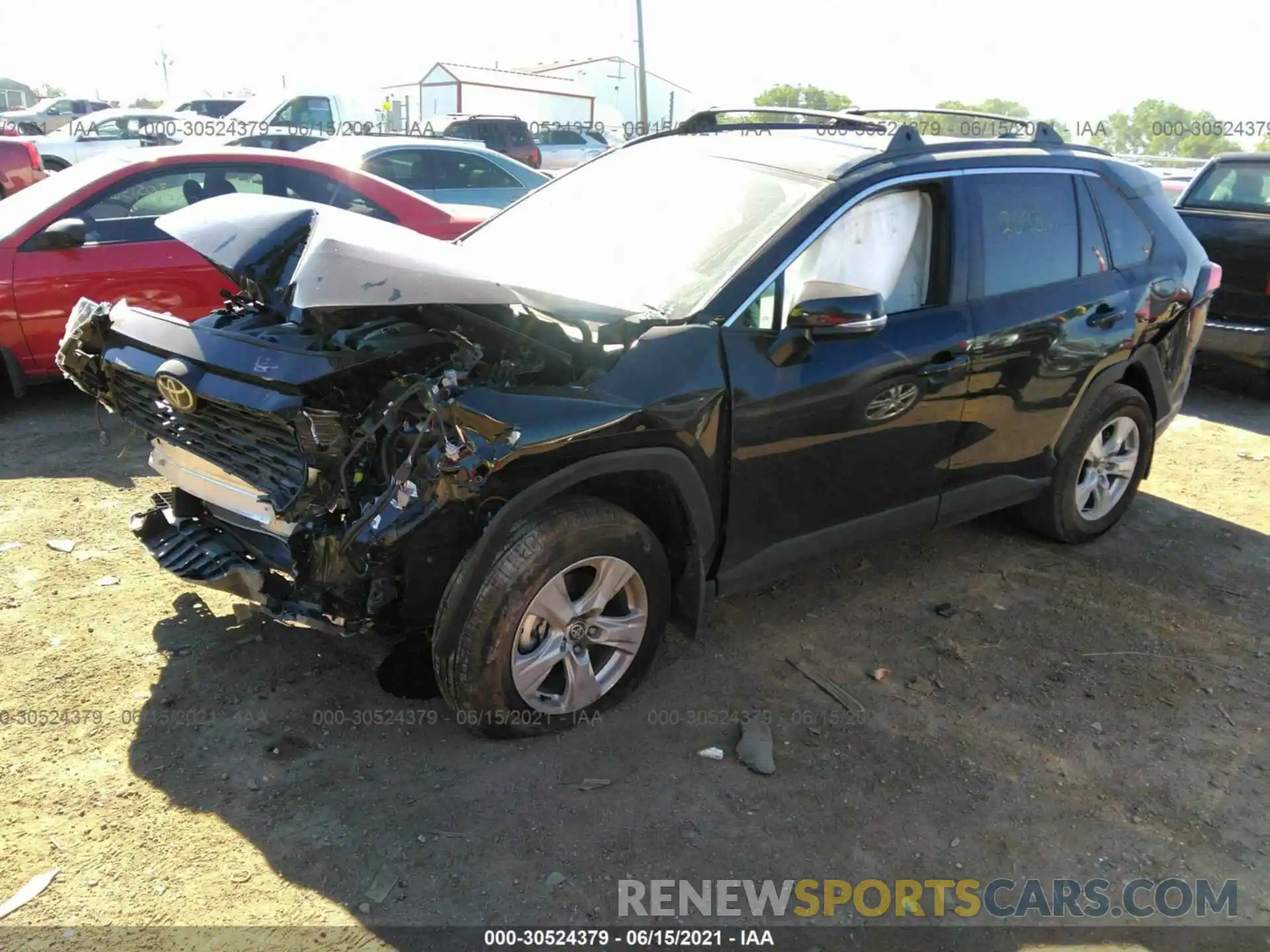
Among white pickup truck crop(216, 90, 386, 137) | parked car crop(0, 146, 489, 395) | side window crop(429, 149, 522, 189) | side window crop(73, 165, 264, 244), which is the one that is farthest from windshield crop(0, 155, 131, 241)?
white pickup truck crop(216, 90, 386, 137)

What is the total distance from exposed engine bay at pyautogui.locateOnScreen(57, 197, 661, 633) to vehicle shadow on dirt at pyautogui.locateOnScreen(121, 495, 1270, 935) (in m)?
0.53

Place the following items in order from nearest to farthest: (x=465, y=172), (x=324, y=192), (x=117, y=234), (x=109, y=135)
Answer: (x=117, y=234) → (x=324, y=192) → (x=465, y=172) → (x=109, y=135)

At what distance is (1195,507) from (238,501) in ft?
16.5

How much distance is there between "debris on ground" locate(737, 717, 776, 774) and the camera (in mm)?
3092

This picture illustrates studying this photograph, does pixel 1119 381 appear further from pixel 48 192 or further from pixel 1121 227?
pixel 48 192

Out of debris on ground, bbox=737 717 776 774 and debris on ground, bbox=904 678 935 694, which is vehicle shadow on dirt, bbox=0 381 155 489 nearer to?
debris on ground, bbox=737 717 776 774

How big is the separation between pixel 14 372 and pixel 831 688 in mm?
5169

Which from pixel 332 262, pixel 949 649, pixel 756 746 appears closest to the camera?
pixel 332 262

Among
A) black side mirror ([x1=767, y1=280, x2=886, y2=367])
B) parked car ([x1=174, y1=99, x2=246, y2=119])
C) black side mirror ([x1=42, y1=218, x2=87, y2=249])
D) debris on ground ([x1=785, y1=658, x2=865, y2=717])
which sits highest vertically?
parked car ([x1=174, y1=99, x2=246, y2=119])

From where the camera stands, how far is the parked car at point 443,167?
941 centimetres

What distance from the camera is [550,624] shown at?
3.03 m

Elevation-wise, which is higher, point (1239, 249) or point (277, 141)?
point (277, 141)

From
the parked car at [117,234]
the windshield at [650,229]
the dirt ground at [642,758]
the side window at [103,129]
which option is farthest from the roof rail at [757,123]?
the side window at [103,129]

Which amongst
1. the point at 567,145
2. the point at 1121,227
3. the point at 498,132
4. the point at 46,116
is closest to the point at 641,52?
the point at 567,145
